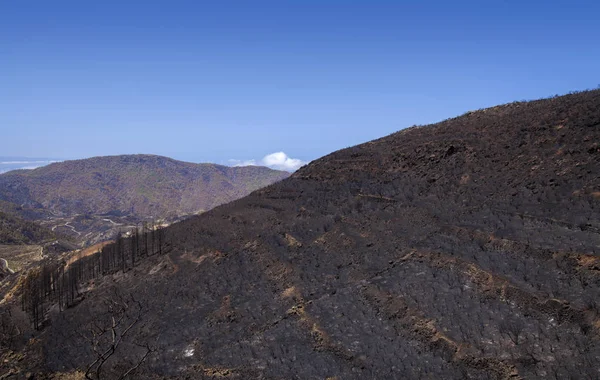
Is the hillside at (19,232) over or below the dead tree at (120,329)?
below

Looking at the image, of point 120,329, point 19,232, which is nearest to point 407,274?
point 120,329

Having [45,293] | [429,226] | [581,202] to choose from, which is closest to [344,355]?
[429,226]

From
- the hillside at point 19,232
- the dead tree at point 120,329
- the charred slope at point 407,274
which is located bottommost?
the hillside at point 19,232

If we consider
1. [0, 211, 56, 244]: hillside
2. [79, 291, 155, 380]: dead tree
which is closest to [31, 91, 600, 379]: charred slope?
[79, 291, 155, 380]: dead tree

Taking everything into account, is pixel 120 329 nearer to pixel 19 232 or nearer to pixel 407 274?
pixel 407 274

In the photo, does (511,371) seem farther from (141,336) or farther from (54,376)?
(54,376)

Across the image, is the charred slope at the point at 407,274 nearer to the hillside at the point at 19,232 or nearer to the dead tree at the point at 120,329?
the dead tree at the point at 120,329

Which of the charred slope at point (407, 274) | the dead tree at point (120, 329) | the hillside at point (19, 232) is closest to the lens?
the charred slope at point (407, 274)

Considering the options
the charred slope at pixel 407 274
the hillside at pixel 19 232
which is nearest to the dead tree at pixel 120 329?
the charred slope at pixel 407 274
